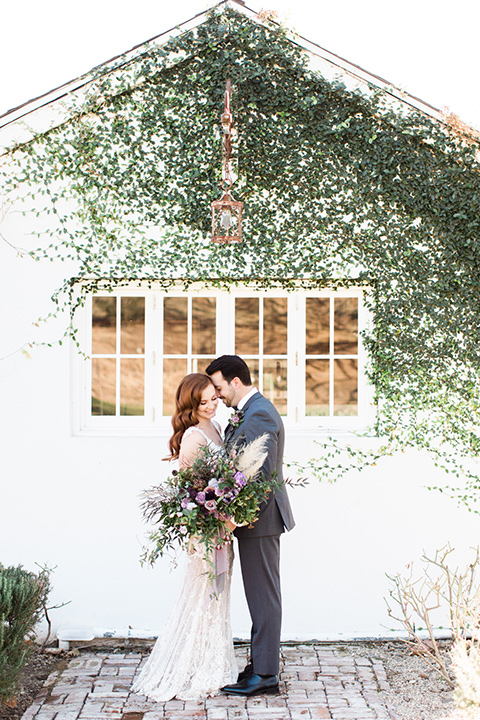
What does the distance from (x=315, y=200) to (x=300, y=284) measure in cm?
69

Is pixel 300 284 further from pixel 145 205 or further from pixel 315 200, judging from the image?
pixel 145 205

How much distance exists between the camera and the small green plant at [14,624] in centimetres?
354

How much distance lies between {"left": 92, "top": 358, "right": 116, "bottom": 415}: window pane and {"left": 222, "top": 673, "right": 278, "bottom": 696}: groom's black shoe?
2.37 m

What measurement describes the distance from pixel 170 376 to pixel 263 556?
1.95 meters

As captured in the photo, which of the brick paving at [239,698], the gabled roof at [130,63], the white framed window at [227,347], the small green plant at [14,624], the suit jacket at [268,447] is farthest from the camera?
the white framed window at [227,347]

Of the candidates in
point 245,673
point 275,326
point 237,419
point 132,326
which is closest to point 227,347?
point 275,326

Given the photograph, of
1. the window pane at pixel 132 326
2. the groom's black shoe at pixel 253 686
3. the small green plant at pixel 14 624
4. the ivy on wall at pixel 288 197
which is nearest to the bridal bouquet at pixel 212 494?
the small green plant at pixel 14 624

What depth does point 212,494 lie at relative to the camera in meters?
3.65

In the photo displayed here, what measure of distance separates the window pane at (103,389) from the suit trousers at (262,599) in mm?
1930

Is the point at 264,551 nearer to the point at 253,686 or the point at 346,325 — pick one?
the point at 253,686

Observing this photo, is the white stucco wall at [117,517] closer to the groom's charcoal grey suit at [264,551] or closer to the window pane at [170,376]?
the window pane at [170,376]

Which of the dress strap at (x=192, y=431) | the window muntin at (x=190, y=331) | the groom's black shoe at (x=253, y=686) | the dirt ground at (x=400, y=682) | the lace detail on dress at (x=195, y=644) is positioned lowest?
the dirt ground at (x=400, y=682)

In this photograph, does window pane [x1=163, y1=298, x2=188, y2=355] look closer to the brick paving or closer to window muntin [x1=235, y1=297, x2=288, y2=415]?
window muntin [x1=235, y1=297, x2=288, y2=415]

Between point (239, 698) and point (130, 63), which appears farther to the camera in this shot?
point (130, 63)
